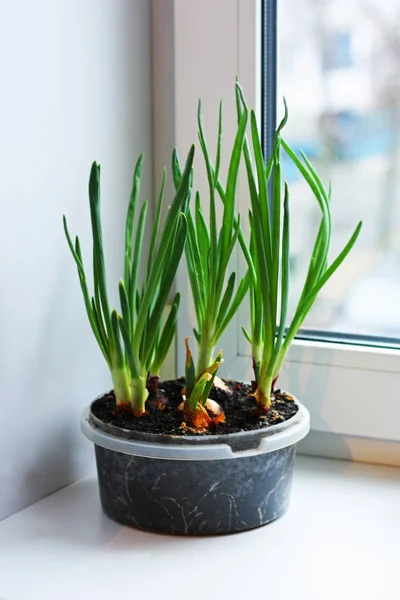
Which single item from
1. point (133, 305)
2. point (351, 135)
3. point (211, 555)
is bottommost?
point (211, 555)

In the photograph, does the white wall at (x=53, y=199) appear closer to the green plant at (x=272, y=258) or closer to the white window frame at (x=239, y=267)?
the white window frame at (x=239, y=267)

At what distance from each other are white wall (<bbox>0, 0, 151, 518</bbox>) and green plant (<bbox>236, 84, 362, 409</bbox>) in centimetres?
17

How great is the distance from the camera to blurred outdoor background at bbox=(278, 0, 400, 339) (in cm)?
82

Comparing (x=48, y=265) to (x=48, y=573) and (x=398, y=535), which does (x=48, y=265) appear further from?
(x=398, y=535)

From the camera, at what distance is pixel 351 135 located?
0.84 m

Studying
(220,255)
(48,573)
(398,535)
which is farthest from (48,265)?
(398,535)

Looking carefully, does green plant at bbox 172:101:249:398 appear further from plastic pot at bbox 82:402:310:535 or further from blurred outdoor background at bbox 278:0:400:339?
blurred outdoor background at bbox 278:0:400:339

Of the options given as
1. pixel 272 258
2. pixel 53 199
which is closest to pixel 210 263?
pixel 272 258

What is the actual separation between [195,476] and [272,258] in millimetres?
198

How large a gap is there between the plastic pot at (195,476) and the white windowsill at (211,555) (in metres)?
0.02

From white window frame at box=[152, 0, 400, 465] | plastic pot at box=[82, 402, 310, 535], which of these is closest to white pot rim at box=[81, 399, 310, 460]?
plastic pot at box=[82, 402, 310, 535]

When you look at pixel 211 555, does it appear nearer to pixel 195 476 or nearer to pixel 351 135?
pixel 195 476

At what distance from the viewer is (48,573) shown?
62cm

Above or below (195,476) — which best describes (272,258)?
above
